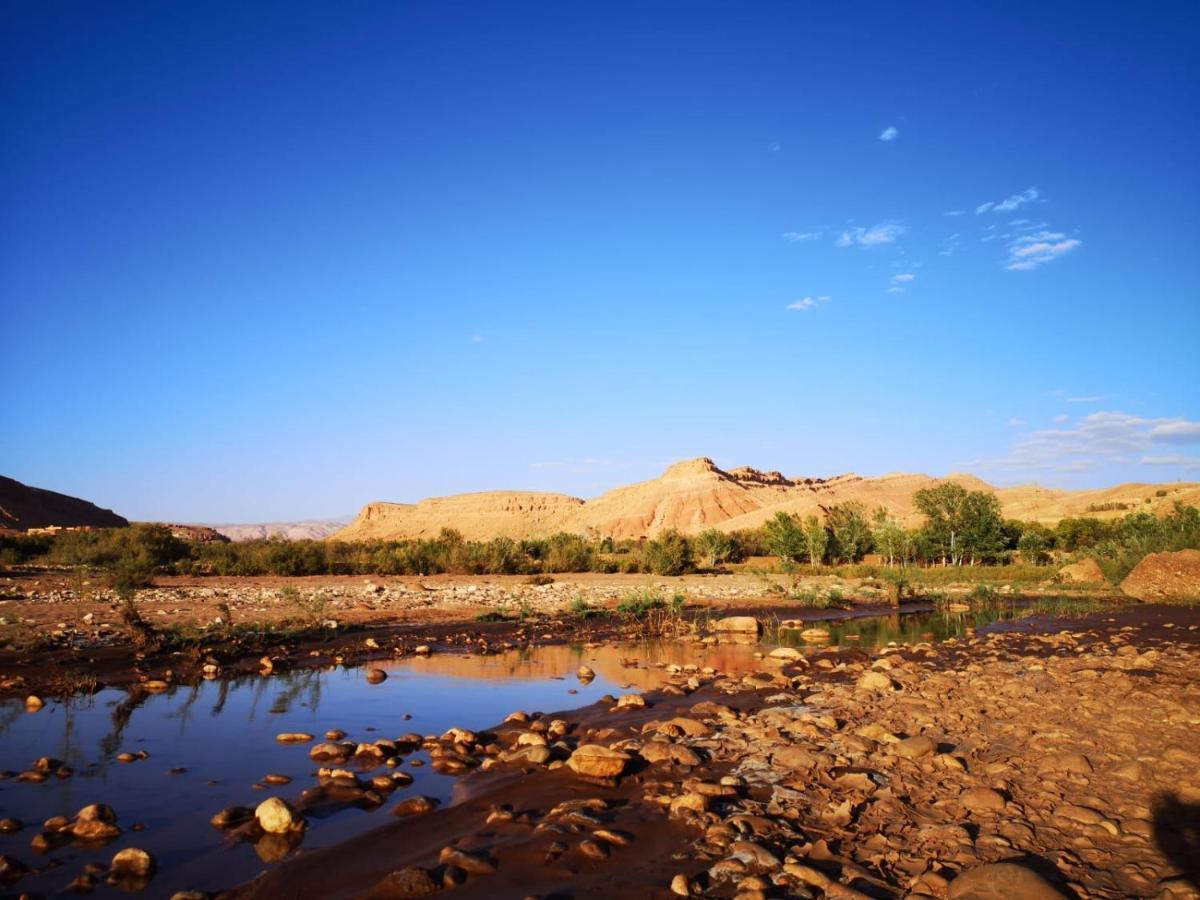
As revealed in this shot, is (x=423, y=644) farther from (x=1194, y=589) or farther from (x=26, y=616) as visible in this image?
(x=1194, y=589)

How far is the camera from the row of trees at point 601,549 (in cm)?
2755

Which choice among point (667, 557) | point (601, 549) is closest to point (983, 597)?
point (667, 557)

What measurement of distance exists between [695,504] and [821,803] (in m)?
93.2

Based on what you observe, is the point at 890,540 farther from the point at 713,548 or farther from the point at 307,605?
the point at 307,605

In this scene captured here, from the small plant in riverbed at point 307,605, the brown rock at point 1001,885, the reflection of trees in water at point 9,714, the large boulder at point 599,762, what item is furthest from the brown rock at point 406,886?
the small plant in riverbed at point 307,605

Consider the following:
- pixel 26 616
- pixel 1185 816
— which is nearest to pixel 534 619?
pixel 26 616

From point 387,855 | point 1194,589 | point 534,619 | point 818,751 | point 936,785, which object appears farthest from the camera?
point 1194,589

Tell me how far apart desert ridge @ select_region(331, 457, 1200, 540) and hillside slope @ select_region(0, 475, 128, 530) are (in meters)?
26.3

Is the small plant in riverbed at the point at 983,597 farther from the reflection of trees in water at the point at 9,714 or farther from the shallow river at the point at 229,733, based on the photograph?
the reflection of trees in water at the point at 9,714

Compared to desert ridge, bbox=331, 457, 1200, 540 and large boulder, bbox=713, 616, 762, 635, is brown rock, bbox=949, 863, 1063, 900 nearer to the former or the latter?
large boulder, bbox=713, 616, 762, 635

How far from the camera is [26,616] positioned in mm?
14398

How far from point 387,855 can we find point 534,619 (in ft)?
42.4

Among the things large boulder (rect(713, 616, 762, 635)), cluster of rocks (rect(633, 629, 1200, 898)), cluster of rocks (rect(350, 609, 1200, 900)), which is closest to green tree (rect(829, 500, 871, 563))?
large boulder (rect(713, 616, 762, 635))

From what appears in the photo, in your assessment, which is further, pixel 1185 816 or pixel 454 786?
pixel 454 786
